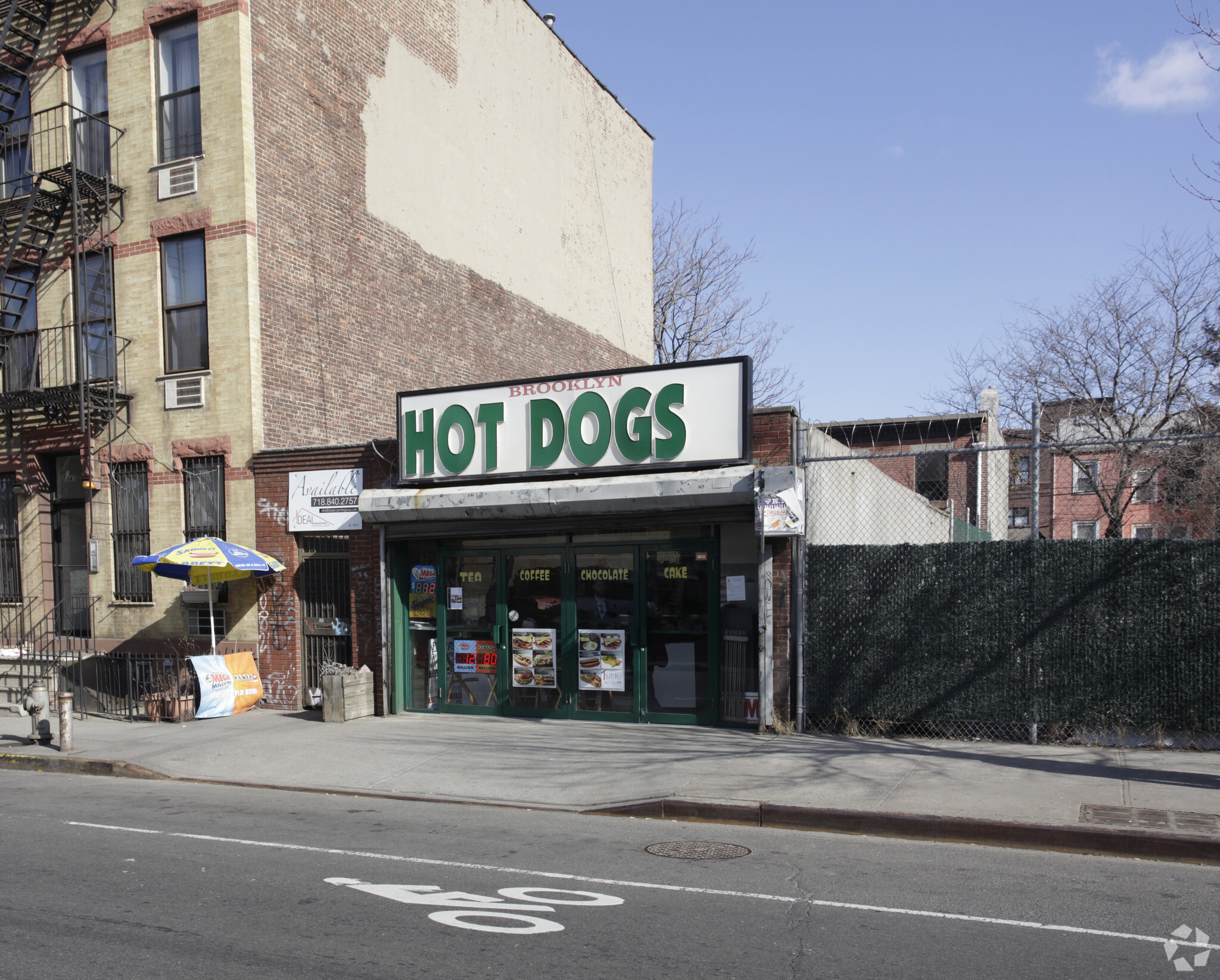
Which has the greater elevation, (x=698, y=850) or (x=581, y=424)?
(x=581, y=424)

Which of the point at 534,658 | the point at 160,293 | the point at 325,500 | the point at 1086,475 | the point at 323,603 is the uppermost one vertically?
the point at 160,293

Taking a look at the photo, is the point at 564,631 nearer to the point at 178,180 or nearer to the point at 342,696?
the point at 342,696

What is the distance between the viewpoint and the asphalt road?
5086mm

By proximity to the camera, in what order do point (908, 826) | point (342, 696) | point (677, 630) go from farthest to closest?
1. point (342, 696)
2. point (677, 630)
3. point (908, 826)

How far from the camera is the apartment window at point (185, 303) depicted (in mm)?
15727

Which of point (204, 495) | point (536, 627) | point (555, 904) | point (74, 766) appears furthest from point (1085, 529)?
point (555, 904)

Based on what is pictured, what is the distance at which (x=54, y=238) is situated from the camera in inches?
669

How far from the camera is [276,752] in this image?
11727 millimetres

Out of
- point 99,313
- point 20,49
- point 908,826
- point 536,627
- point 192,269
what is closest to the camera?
point 908,826

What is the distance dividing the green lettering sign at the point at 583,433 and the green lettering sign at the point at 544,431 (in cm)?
14

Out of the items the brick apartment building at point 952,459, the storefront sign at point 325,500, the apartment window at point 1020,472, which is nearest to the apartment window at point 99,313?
the storefront sign at point 325,500

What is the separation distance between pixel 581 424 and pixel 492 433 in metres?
1.35

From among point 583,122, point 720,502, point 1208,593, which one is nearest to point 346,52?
point 583,122

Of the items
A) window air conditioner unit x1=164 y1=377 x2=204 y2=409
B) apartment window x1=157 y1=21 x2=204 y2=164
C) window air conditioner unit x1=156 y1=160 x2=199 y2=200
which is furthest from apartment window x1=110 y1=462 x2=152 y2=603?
apartment window x1=157 y1=21 x2=204 y2=164
